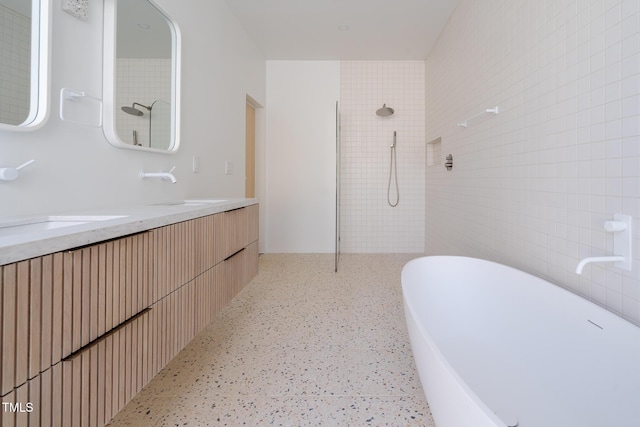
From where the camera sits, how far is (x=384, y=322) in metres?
2.04

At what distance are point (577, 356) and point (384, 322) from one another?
1.09 metres

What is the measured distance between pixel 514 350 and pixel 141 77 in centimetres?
237

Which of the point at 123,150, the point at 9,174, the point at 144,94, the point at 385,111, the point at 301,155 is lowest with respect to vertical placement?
the point at 9,174

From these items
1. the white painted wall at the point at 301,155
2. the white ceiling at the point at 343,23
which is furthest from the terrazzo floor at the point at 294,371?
the white ceiling at the point at 343,23

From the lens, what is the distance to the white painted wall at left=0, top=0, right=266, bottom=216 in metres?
1.10

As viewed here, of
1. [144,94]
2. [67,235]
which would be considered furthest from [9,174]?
[144,94]

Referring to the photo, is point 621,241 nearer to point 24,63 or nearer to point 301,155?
point 24,63

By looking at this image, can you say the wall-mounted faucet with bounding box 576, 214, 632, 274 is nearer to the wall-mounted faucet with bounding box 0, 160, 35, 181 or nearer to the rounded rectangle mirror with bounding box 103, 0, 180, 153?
the wall-mounted faucet with bounding box 0, 160, 35, 181

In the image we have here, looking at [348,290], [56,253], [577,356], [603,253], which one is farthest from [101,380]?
[348,290]

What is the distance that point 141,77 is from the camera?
63.7 inches

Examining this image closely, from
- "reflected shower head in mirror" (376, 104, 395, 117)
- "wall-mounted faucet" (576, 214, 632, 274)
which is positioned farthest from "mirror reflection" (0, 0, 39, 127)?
"reflected shower head in mirror" (376, 104, 395, 117)

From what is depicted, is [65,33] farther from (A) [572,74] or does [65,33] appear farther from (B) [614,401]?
(B) [614,401]

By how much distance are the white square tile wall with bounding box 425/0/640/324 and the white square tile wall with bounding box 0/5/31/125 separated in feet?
7.12

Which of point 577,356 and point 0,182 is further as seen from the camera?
point 577,356
